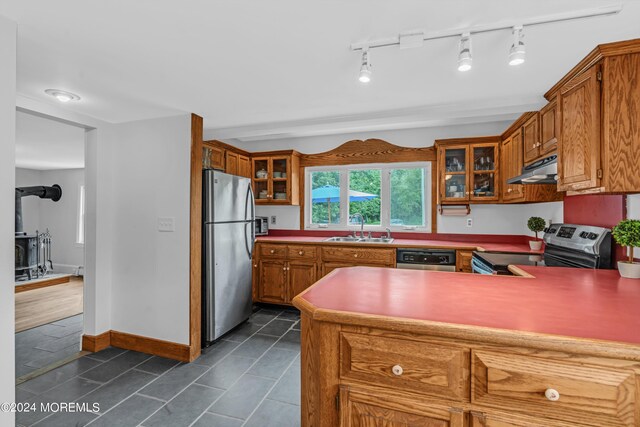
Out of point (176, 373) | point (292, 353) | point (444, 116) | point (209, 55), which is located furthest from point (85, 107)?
point (444, 116)

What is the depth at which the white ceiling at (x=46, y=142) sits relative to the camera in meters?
3.33

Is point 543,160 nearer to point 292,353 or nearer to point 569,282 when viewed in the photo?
point 569,282

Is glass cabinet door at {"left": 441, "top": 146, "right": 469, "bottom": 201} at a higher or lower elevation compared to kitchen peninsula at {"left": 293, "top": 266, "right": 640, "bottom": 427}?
higher

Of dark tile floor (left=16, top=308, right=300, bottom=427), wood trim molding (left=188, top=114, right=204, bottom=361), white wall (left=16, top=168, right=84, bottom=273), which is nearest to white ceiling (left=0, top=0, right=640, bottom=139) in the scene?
wood trim molding (left=188, top=114, right=204, bottom=361)

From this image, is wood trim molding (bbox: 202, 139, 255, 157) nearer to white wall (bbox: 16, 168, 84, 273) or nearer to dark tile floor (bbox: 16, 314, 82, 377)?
dark tile floor (bbox: 16, 314, 82, 377)

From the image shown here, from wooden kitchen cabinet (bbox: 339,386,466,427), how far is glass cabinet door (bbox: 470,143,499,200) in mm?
2911

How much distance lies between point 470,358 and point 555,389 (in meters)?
0.25

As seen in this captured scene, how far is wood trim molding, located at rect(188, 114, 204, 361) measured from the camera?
267 centimetres

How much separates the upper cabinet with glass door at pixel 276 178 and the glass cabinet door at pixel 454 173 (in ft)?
6.39

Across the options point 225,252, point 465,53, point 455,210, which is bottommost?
point 225,252

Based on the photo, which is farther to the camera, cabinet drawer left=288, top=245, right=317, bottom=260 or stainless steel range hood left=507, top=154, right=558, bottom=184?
cabinet drawer left=288, top=245, right=317, bottom=260

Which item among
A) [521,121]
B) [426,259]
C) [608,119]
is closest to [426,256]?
[426,259]

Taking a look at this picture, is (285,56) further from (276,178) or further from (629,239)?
(276,178)

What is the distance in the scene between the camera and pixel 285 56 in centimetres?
173
